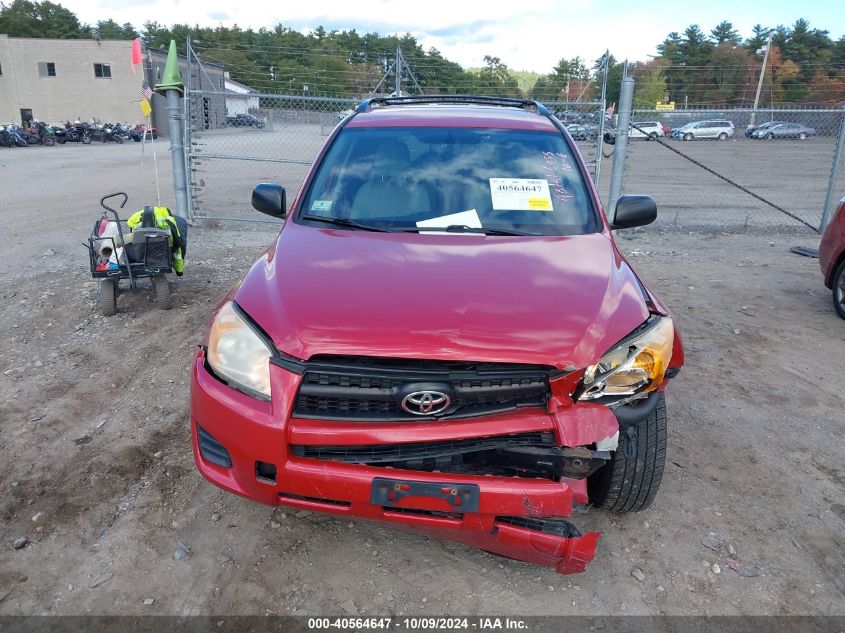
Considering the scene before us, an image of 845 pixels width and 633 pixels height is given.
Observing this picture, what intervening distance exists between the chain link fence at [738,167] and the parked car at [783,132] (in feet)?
0.10

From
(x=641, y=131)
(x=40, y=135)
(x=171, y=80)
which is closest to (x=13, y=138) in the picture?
(x=40, y=135)

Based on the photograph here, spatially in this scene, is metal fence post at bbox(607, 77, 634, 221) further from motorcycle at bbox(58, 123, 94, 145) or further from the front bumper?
motorcycle at bbox(58, 123, 94, 145)

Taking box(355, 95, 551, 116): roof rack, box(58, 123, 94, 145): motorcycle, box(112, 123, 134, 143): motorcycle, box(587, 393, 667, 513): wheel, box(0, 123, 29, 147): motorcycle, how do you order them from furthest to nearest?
box(112, 123, 134, 143): motorcycle, box(58, 123, 94, 145): motorcycle, box(0, 123, 29, 147): motorcycle, box(355, 95, 551, 116): roof rack, box(587, 393, 667, 513): wheel

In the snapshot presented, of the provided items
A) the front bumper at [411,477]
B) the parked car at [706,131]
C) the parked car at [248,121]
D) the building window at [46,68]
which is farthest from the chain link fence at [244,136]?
the building window at [46,68]

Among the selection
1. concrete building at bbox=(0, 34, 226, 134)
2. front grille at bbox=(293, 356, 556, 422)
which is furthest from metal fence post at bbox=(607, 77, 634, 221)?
concrete building at bbox=(0, 34, 226, 134)

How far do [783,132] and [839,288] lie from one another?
1462 centimetres

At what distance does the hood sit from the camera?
2199 mm

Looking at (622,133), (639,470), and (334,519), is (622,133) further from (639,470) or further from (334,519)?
(334,519)

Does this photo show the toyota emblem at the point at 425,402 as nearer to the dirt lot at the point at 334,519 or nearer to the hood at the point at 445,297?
the hood at the point at 445,297

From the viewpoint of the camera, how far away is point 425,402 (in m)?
2.15

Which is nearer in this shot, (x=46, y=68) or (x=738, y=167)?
(x=738, y=167)

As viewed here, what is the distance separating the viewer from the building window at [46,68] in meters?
48.2

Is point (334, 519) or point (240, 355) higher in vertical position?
point (240, 355)

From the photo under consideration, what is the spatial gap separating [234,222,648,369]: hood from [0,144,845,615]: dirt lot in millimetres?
996
